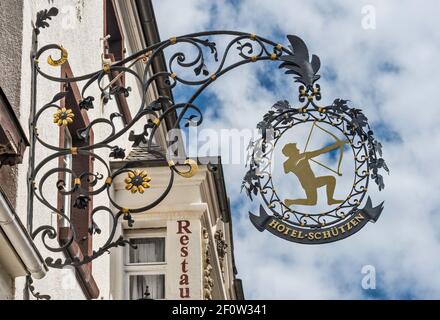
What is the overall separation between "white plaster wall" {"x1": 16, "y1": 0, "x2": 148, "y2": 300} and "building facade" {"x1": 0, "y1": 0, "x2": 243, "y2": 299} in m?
0.01

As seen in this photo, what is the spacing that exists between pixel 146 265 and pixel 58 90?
3970 mm

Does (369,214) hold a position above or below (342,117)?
below

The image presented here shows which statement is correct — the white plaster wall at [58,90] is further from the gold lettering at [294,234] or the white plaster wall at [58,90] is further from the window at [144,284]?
the gold lettering at [294,234]

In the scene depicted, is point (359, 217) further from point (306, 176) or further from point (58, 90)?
point (58, 90)

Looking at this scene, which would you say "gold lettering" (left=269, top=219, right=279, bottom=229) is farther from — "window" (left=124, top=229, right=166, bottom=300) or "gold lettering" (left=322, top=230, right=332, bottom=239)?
"window" (left=124, top=229, right=166, bottom=300)

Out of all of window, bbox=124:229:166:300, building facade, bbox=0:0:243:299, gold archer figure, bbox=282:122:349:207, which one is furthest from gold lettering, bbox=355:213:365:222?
window, bbox=124:229:166:300

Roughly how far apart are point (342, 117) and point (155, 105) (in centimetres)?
154

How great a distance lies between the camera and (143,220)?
17203mm

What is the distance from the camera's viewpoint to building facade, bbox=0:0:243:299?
36.6 feet

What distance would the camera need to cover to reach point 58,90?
1394cm

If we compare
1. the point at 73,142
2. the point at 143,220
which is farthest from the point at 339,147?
the point at 143,220

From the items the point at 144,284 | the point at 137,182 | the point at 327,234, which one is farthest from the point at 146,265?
the point at 327,234

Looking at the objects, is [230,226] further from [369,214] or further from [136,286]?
[369,214]
